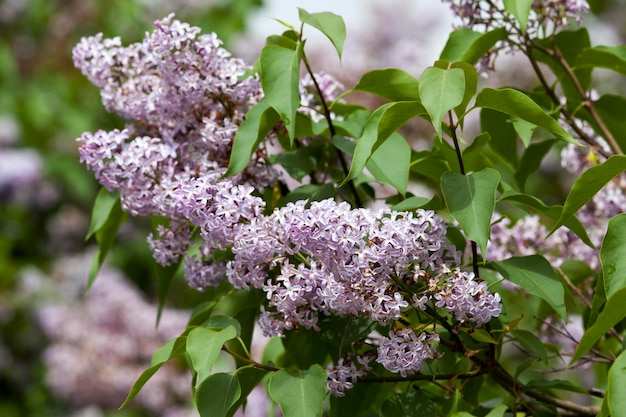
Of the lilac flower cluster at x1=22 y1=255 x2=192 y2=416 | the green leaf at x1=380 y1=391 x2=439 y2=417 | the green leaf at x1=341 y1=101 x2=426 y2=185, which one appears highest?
the green leaf at x1=341 y1=101 x2=426 y2=185

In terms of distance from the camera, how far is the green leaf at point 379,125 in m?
0.76

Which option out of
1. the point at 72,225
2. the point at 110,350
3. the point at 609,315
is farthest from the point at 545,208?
the point at 72,225

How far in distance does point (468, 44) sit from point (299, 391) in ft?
1.54

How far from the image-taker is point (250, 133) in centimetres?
90

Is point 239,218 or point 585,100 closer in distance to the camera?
point 239,218

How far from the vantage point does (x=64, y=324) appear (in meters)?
3.24

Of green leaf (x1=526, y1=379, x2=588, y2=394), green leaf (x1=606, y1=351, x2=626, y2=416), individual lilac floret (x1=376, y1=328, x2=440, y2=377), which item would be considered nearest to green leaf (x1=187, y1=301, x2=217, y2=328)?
individual lilac floret (x1=376, y1=328, x2=440, y2=377)

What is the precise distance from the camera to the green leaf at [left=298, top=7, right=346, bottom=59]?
34.1 inches

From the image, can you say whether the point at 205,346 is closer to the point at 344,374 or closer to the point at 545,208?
the point at 344,374

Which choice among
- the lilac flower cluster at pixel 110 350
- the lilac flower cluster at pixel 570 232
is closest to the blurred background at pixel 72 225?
the lilac flower cluster at pixel 110 350

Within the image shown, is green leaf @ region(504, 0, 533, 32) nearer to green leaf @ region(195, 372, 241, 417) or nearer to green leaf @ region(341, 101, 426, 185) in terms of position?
green leaf @ region(341, 101, 426, 185)

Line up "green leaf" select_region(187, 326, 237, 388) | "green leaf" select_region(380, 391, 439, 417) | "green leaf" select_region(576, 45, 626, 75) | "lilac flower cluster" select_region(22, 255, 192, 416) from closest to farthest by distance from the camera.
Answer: "green leaf" select_region(187, 326, 237, 388), "green leaf" select_region(380, 391, 439, 417), "green leaf" select_region(576, 45, 626, 75), "lilac flower cluster" select_region(22, 255, 192, 416)

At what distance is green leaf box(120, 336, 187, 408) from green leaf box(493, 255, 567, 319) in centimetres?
28

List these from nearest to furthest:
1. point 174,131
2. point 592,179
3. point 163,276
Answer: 1. point 592,179
2. point 174,131
3. point 163,276
